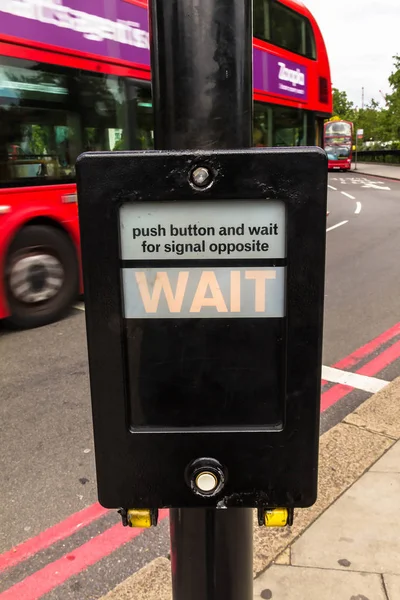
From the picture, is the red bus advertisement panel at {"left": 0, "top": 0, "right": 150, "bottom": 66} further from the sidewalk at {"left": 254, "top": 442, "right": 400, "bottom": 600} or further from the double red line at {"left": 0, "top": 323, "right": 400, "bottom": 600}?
the sidewalk at {"left": 254, "top": 442, "right": 400, "bottom": 600}

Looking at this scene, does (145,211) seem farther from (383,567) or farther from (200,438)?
(383,567)

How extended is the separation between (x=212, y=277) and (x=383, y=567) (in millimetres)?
1899

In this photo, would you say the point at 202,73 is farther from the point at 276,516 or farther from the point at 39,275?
the point at 39,275

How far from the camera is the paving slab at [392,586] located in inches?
86.5

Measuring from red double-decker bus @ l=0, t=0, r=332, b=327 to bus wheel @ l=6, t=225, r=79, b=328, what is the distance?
0.01m

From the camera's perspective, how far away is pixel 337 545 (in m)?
2.49

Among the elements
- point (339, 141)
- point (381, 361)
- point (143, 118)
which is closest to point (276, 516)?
point (381, 361)

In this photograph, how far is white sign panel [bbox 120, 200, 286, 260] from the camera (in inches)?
40.6

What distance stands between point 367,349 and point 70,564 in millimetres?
3536

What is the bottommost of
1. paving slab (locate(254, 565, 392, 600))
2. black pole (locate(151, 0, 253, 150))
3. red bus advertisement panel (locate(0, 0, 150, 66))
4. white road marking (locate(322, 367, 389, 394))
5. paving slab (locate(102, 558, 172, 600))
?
white road marking (locate(322, 367, 389, 394))

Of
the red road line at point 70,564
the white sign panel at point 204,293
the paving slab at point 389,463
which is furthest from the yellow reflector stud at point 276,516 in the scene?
the paving slab at point 389,463

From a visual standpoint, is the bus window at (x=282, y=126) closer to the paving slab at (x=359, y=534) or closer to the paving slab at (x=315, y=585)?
the paving slab at (x=359, y=534)

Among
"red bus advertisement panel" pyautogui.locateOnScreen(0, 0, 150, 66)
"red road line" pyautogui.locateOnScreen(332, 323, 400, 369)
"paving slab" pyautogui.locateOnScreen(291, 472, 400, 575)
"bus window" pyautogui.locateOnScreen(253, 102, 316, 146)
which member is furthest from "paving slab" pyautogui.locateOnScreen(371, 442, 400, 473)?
"bus window" pyautogui.locateOnScreen(253, 102, 316, 146)

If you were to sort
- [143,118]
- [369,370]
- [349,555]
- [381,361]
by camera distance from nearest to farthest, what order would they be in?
[349,555]
[369,370]
[381,361]
[143,118]
